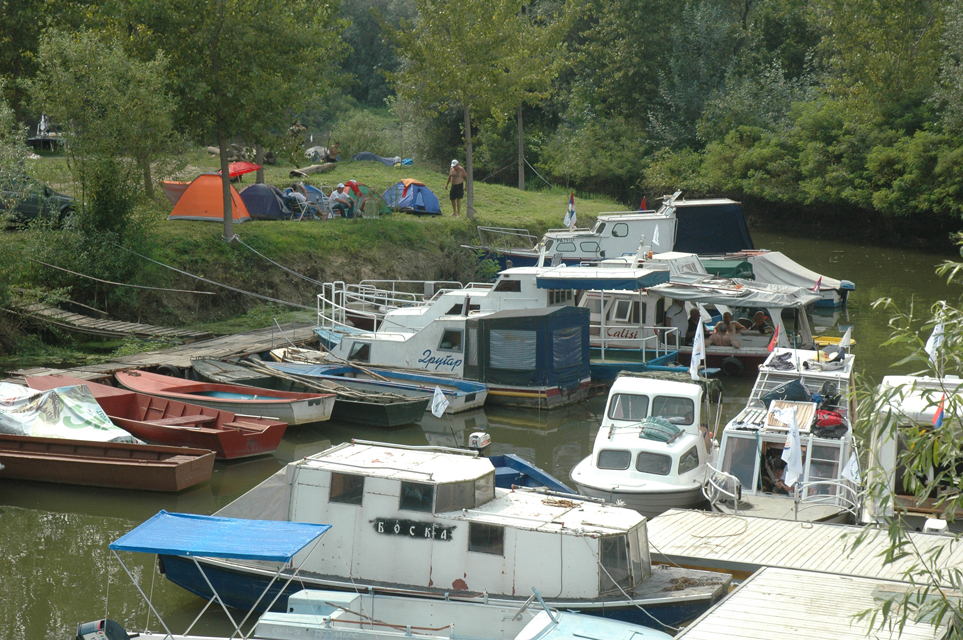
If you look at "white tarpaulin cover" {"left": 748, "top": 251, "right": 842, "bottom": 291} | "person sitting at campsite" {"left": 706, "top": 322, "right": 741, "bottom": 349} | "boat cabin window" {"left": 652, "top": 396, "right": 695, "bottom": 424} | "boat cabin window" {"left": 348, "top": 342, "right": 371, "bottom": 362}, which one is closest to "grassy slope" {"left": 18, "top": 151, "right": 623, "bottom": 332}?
"boat cabin window" {"left": 348, "top": 342, "right": 371, "bottom": 362}

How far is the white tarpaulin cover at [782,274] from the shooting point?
29531 millimetres

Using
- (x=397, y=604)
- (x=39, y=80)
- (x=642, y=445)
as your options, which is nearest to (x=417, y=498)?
(x=397, y=604)

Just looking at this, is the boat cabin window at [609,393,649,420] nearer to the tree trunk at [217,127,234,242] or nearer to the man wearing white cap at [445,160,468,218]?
the tree trunk at [217,127,234,242]

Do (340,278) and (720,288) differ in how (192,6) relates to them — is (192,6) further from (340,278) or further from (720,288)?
(720,288)

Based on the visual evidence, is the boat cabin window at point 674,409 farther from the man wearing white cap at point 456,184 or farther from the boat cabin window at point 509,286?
the man wearing white cap at point 456,184

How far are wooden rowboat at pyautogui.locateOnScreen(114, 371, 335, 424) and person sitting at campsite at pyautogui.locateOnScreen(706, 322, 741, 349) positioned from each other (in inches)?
408

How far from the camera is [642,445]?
44.2 ft

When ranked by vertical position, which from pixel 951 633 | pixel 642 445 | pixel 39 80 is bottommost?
pixel 642 445

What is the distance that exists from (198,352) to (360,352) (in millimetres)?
3879

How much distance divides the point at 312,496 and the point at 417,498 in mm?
1355

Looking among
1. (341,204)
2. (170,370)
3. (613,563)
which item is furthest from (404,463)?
(341,204)

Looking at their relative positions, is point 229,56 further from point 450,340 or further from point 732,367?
point 732,367

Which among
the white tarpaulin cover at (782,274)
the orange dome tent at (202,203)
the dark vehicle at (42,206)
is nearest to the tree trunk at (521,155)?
the white tarpaulin cover at (782,274)

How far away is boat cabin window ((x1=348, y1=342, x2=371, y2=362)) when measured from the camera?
21.6 m
